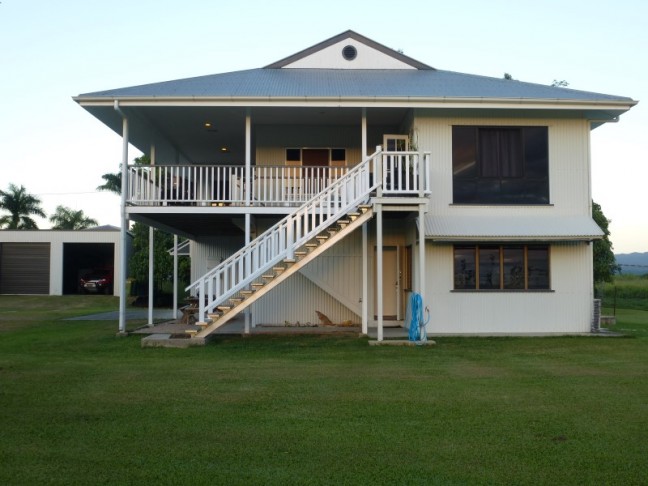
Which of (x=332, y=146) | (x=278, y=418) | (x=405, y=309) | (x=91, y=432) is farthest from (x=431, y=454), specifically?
(x=332, y=146)

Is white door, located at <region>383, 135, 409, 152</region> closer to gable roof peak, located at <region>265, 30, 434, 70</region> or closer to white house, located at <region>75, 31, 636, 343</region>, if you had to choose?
white house, located at <region>75, 31, 636, 343</region>

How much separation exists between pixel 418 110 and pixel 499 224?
3.28 meters

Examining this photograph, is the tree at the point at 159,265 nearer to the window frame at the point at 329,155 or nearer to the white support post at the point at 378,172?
the window frame at the point at 329,155

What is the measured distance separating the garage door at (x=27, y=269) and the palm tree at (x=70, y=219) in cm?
2234

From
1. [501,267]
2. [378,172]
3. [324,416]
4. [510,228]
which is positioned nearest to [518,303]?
[501,267]

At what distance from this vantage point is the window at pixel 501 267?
15.9 meters

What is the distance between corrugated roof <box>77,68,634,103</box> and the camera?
597 inches

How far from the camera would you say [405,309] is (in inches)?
692

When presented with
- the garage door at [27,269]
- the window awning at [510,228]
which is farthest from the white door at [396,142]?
the garage door at [27,269]

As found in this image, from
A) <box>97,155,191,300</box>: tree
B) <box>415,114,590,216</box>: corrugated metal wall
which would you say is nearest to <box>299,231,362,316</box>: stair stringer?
<box>415,114,590,216</box>: corrugated metal wall

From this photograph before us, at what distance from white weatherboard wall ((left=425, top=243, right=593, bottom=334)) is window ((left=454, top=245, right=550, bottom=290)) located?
18cm

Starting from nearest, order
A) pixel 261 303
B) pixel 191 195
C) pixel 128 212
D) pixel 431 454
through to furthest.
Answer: pixel 431 454 < pixel 128 212 < pixel 191 195 < pixel 261 303

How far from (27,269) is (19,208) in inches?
703

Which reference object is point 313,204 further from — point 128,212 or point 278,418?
point 278,418
